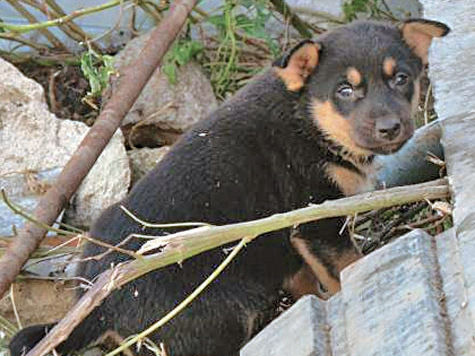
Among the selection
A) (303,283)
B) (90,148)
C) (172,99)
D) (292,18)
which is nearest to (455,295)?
(303,283)

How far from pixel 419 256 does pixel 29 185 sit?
3.49m

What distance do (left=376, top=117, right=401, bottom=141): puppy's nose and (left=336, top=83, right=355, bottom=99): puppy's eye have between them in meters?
0.19

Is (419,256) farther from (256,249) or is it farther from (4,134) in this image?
(4,134)

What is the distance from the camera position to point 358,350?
246cm

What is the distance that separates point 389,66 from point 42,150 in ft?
7.55

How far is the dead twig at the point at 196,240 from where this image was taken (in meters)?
3.15

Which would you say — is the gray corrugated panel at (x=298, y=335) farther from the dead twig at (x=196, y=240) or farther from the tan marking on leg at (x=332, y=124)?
the tan marking on leg at (x=332, y=124)

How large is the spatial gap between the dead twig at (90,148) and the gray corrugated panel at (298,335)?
161 centimetres

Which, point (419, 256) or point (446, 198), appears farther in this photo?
point (446, 198)

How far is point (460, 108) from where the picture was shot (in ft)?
11.7

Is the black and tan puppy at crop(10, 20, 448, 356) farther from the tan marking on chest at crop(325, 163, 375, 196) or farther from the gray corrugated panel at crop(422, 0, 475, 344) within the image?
the gray corrugated panel at crop(422, 0, 475, 344)

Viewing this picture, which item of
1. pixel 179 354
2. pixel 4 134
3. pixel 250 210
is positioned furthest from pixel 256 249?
pixel 4 134

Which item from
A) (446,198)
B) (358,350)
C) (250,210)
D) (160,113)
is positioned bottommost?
(160,113)

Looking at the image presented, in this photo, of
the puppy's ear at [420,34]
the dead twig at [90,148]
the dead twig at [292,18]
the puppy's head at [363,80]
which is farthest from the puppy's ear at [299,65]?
the dead twig at [292,18]
